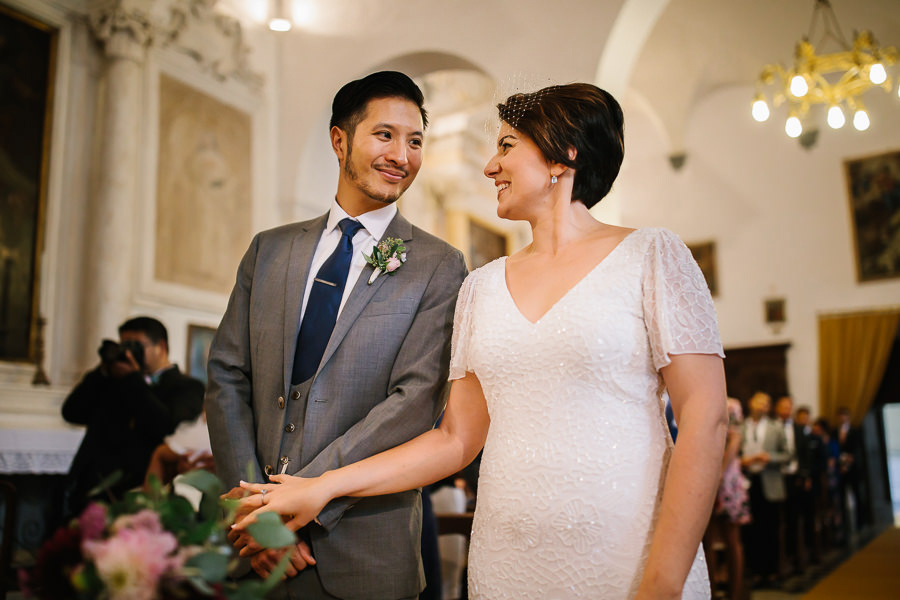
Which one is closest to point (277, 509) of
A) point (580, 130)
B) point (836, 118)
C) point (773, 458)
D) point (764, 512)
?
point (580, 130)

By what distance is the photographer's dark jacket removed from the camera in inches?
147

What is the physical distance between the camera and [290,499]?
1.73 metres

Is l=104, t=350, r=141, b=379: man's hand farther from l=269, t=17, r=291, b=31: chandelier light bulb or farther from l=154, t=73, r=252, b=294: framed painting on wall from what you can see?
l=269, t=17, r=291, b=31: chandelier light bulb

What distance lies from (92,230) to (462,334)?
5.26m

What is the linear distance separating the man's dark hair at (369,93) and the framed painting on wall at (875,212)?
14819 mm

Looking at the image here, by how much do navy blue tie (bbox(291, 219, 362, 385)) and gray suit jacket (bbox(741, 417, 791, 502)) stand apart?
748 cm

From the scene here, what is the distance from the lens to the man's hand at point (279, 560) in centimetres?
180

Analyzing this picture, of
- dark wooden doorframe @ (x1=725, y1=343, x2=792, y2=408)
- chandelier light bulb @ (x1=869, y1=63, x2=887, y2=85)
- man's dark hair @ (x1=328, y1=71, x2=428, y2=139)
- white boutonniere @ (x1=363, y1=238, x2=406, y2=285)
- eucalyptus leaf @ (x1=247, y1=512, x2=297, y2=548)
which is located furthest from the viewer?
dark wooden doorframe @ (x1=725, y1=343, x2=792, y2=408)

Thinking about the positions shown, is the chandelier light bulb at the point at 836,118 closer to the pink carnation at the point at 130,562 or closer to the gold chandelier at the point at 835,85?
the gold chandelier at the point at 835,85

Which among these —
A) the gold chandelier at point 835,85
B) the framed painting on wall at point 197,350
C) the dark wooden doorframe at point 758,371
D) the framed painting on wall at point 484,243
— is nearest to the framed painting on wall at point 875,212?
the dark wooden doorframe at point 758,371

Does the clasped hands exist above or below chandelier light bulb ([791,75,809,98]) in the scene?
below

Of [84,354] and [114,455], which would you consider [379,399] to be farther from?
[84,354]

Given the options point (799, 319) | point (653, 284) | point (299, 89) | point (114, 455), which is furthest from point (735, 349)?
point (653, 284)

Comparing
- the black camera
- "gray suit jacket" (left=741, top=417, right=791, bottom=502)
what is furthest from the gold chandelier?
the black camera
